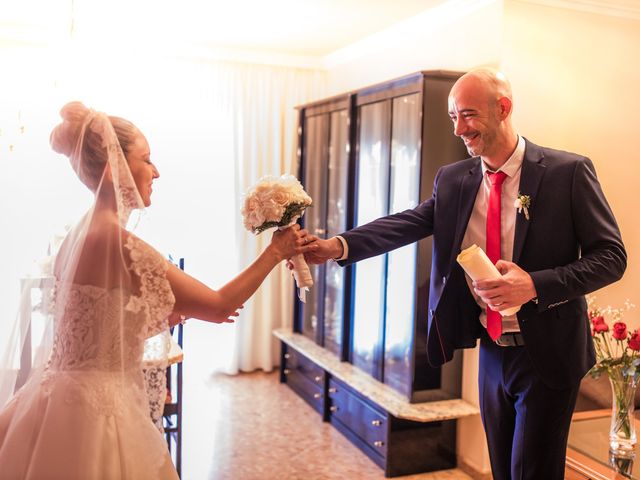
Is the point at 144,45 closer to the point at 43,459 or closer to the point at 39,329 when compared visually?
the point at 39,329

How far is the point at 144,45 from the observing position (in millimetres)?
5484

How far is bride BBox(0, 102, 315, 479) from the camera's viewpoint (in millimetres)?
1909

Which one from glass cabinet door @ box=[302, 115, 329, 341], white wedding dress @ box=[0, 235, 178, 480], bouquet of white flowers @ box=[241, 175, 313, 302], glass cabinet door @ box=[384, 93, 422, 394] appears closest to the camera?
white wedding dress @ box=[0, 235, 178, 480]

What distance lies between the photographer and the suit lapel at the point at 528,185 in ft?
7.06

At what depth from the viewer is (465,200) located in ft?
7.73

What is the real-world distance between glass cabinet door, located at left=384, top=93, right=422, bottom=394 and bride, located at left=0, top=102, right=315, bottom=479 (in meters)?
2.03

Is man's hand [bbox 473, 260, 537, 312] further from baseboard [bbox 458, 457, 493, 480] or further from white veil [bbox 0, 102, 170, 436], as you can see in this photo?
baseboard [bbox 458, 457, 493, 480]

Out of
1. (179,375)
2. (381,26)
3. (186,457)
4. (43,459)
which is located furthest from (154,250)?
(381,26)

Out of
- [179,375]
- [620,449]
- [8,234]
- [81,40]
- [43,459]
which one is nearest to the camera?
[43,459]

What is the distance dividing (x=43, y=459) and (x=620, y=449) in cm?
235

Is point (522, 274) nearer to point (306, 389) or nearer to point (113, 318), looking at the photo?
point (113, 318)

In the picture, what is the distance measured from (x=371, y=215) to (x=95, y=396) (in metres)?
2.67

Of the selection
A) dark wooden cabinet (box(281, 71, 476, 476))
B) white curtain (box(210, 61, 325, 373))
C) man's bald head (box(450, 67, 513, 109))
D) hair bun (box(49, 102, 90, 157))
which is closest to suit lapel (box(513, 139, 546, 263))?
man's bald head (box(450, 67, 513, 109))

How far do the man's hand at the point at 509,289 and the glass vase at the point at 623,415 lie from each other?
3.98 feet
